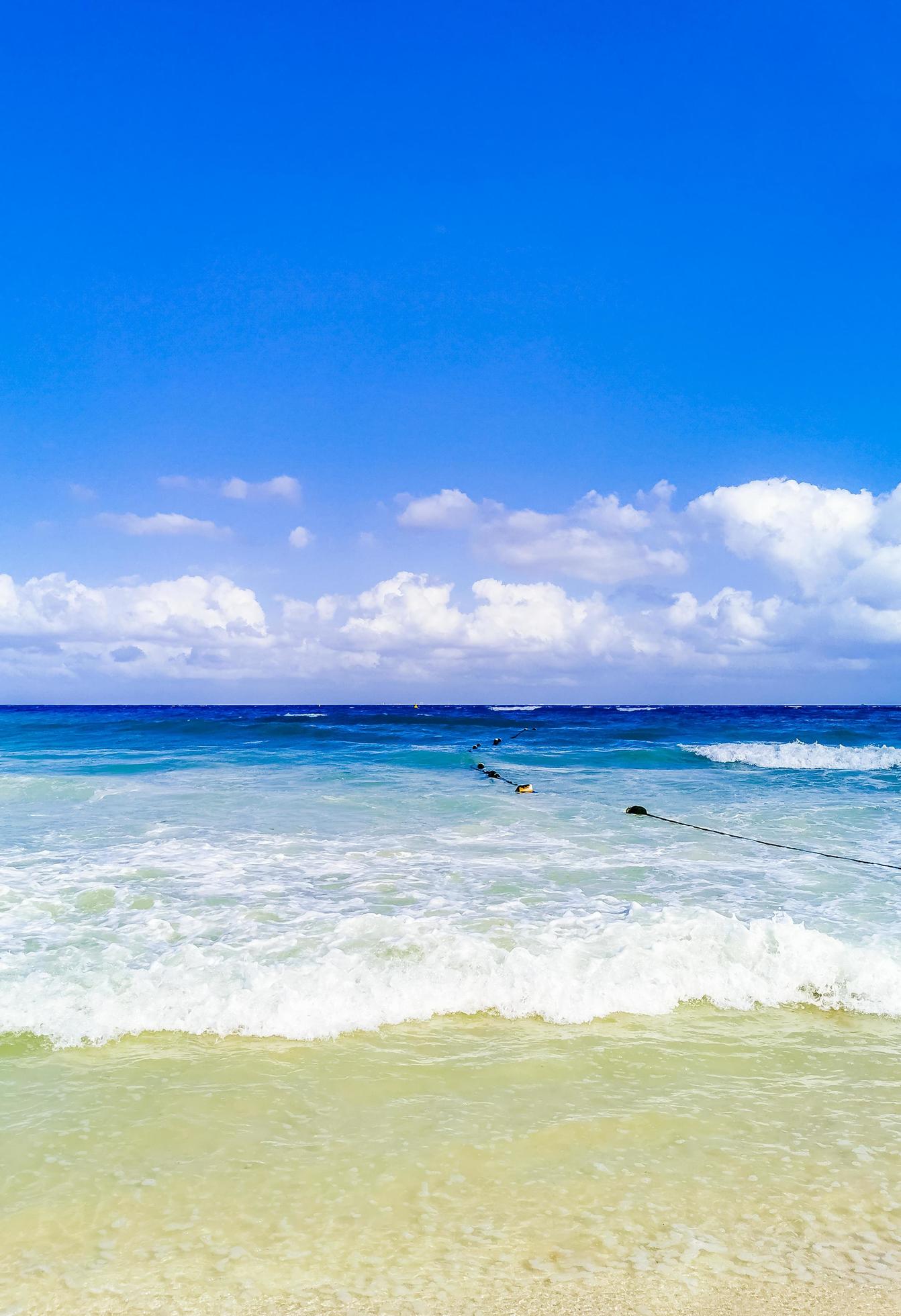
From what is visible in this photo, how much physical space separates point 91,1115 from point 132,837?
24.7ft

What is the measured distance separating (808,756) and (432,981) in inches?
889

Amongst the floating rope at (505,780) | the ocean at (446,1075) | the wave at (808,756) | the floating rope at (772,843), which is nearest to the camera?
the ocean at (446,1075)

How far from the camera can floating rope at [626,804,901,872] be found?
9594 millimetres

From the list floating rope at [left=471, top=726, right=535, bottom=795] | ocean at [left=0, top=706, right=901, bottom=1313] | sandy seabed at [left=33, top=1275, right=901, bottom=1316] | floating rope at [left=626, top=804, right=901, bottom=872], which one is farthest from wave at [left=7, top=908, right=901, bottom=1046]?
floating rope at [left=471, top=726, right=535, bottom=795]

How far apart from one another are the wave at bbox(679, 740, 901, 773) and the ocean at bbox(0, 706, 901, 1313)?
13.3 m

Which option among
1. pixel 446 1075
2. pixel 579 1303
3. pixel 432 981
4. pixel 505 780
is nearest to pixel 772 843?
pixel 432 981

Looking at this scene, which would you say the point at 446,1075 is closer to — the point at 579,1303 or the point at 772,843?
the point at 579,1303

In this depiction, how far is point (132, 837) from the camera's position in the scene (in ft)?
35.9

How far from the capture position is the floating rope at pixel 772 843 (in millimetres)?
9594

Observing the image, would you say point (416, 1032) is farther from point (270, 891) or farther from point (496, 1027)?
point (270, 891)

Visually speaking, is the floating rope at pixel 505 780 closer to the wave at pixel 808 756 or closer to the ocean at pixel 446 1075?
the ocean at pixel 446 1075

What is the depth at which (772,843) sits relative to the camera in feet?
36.4

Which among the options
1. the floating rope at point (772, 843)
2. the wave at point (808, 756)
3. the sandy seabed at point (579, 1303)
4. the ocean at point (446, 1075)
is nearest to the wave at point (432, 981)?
the ocean at point (446, 1075)

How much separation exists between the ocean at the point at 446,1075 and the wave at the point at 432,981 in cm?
Result: 3
